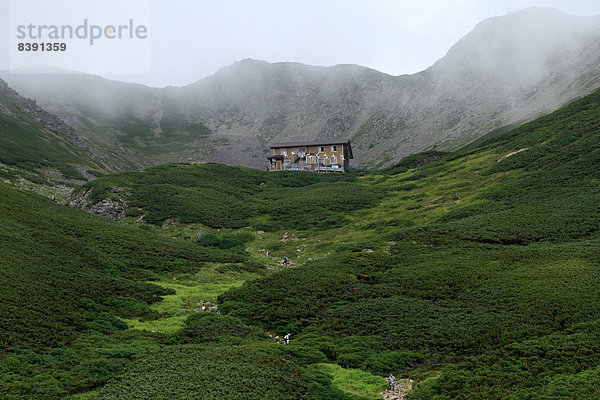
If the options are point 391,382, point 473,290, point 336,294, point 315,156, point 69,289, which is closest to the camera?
point 391,382

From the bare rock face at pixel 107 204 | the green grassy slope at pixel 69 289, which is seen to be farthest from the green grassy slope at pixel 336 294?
the bare rock face at pixel 107 204

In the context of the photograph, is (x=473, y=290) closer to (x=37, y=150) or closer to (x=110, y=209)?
(x=110, y=209)

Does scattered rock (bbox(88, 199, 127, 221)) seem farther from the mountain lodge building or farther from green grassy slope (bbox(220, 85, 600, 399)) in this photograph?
the mountain lodge building

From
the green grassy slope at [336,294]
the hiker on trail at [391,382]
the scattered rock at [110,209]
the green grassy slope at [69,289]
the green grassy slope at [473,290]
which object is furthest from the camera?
the scattered rock at [110,209]

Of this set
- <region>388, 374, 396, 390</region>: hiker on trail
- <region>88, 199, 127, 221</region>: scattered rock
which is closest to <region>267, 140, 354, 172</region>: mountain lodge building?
<region>88, 199, 127, 221</region>: scattered rock

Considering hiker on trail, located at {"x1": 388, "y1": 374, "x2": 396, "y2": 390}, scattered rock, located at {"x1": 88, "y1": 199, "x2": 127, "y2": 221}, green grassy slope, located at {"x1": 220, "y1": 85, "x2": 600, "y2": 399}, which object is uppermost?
scattered rock, located at {"x1": 88, "y1": 199, "x2": 127, "y2": 221}

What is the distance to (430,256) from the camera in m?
45.3

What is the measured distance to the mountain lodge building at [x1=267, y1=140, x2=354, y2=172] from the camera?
419 feet

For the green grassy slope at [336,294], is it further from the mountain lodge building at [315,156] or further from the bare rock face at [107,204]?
the mountain lodge building at [315,156]

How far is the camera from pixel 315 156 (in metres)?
130

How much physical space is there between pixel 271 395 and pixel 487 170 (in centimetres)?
6761

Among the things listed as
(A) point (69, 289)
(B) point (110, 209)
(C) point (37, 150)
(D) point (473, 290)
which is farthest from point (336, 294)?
(C) point (37, 150)

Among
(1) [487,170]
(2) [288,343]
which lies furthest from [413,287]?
(1) [487,170]

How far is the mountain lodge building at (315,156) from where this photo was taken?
419ft
